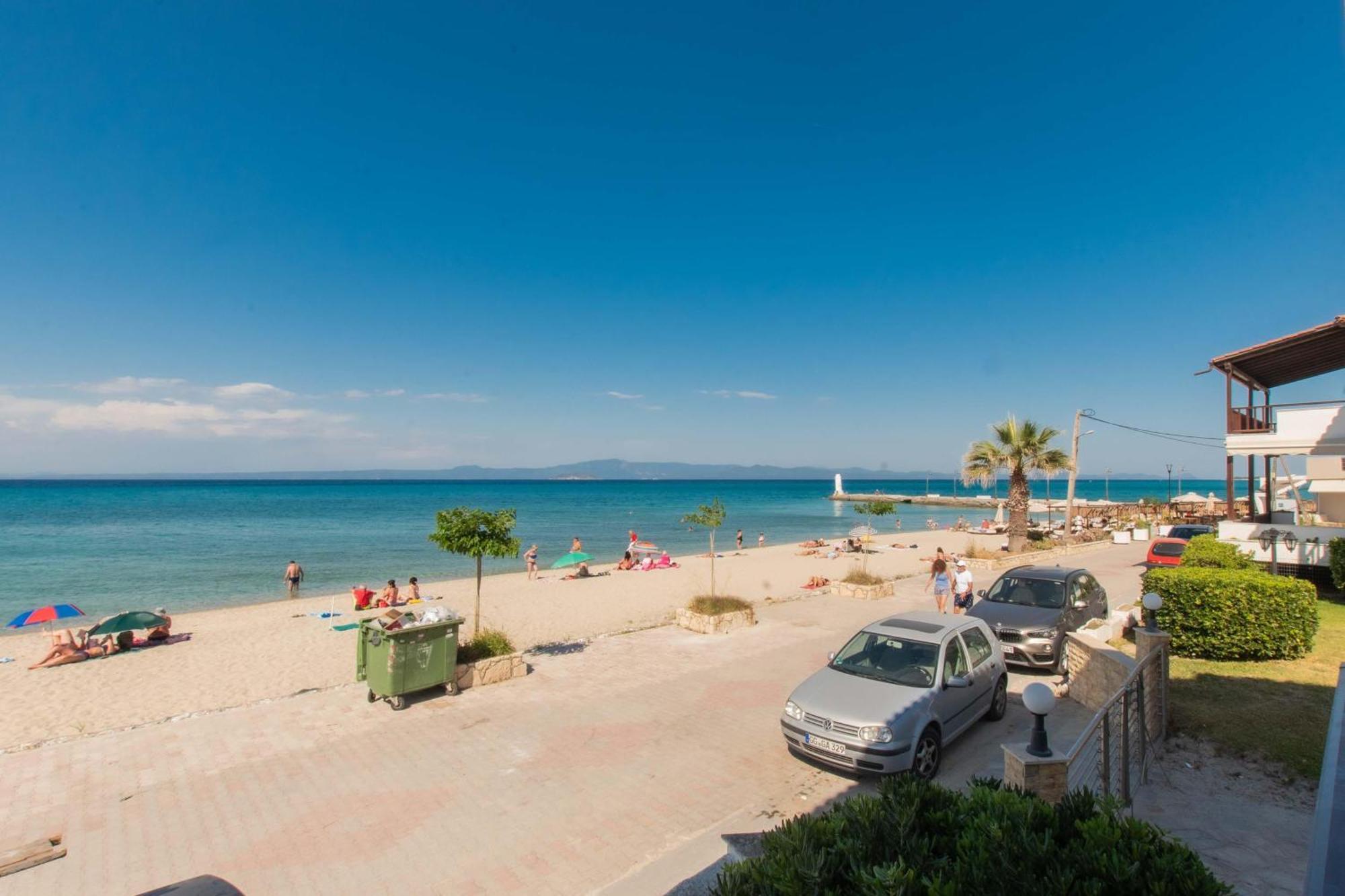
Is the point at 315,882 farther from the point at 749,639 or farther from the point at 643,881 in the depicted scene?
the point at 749,639

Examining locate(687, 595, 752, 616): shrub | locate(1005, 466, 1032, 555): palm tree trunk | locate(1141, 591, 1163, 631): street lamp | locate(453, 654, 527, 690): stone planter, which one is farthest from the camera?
locate(1005, 466, 1032, 555): palm tree trunk

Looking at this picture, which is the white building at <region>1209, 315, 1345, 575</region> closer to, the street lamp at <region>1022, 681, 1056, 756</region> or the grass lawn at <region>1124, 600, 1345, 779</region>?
the grass lawn at <region>1124, 600, 1345, 779</region>

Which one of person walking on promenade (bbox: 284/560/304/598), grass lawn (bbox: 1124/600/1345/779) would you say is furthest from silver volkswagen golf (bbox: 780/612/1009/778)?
person walking on promenade (bbox: 284/560/304/598)

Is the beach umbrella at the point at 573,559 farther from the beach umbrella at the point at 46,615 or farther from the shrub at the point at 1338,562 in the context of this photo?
the shrub at the point at 1338,562

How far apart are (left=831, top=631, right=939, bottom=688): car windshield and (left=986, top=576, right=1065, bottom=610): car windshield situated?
4.93 meters

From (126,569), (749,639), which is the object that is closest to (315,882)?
(749,639)

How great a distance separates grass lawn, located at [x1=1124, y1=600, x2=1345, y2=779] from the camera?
22.0 ft

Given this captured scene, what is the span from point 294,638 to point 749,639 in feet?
36.5

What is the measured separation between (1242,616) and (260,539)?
182 feet

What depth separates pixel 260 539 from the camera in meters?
48.2

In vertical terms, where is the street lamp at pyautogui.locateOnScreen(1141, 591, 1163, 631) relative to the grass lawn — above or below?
above

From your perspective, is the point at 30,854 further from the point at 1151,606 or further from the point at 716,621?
the point at 1151,606

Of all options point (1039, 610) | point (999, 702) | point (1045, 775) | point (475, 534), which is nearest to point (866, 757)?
point (1045, 775)

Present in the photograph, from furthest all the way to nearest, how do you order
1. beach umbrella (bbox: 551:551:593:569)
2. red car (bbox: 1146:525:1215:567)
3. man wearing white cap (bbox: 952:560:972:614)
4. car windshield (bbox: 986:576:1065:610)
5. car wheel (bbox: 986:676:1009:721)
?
beach umbrella (bbox: 551:551:593:569), red car (bbox: 1146:525:1215:567), man wearing white cap (bbox: 952:560:972:614), car windshield (bbox: 986:576:1065:610), car wheel (bbox: 986:676:1009:721)
